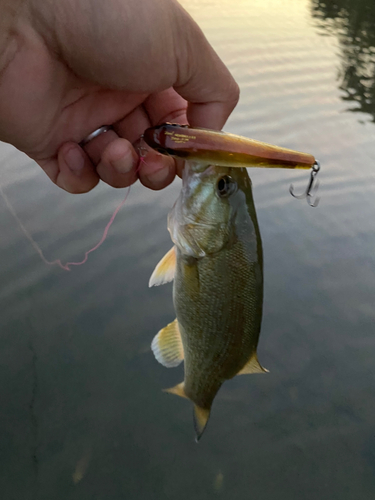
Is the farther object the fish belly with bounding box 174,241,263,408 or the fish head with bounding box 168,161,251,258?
the fish belly with bounding box 174,241,263,408

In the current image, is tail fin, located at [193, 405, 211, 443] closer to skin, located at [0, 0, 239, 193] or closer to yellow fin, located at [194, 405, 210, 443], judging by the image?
yellow fin, located at [194, 405, 210, 443]

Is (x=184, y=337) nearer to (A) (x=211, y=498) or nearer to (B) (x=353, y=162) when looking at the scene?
(A) (x=211, y=498)

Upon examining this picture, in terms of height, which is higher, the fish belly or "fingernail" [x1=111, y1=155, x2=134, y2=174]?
"fingernail" [x1=111, y1=155, x2=134, y2=174]

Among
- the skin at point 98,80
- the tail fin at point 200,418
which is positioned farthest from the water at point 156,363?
the skin at point 98,80

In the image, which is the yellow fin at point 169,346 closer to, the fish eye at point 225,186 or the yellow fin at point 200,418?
the yellow fin at point 200,418

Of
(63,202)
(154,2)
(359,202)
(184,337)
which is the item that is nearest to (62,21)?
(154,2)

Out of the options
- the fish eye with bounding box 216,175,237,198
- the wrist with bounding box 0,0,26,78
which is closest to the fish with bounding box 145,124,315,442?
the fish eye with bounding box 216,175,237,198

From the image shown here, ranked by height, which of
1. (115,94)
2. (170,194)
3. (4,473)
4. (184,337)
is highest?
(115,94)
